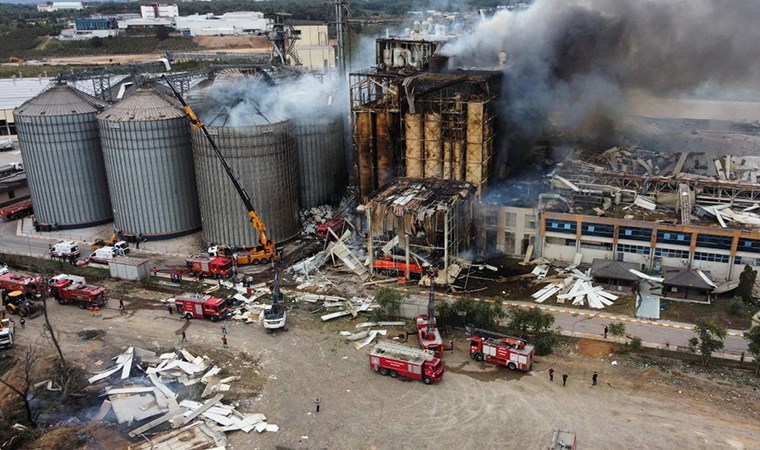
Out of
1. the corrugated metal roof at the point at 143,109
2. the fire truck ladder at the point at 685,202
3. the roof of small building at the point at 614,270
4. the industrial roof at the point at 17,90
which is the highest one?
the corrugated metal roof at the point at 143,109

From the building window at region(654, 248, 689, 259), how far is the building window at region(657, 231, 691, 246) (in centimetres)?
53

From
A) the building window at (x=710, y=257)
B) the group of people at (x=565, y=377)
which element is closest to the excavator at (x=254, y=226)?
the group of people at (x=565, y=377)

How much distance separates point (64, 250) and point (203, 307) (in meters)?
16.8

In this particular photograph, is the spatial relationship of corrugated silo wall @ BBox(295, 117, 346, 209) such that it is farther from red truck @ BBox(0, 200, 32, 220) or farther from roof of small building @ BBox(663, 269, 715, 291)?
roof of small building @ BBox(663, 269, 715, 291)

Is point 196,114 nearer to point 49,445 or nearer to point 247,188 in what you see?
point 247,188

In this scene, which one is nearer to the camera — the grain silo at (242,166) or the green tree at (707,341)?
the green tree at (707,341)

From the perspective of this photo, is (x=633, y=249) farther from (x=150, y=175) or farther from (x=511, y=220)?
(x=150, y=175)

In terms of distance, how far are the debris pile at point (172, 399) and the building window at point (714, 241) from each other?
94.2ft

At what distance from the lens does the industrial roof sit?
280 feet

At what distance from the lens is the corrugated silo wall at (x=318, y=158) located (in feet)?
179

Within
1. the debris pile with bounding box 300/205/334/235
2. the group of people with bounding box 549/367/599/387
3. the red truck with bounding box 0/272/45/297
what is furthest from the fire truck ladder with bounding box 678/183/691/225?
the red truck with bounding box 0/272/45/297

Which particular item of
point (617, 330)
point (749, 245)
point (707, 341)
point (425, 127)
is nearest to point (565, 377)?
point (617, 330)

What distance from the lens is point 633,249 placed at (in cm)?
4103

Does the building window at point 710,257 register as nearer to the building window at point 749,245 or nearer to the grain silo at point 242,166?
the building window at point 749,245
